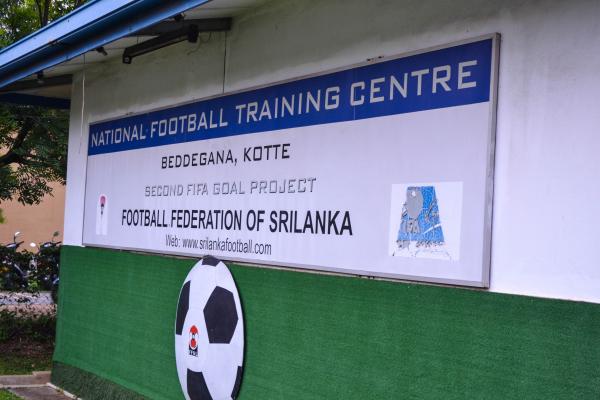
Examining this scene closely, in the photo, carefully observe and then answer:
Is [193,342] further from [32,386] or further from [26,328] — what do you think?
[26,328]

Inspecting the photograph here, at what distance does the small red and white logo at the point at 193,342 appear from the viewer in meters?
6.00

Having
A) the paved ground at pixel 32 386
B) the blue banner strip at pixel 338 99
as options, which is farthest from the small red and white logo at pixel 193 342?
the paved ground at pixel 32 386

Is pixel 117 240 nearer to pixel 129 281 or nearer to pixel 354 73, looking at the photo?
pixel 129 281

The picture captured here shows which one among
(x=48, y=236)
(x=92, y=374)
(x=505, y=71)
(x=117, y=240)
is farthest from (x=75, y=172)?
(x=48, y=236)

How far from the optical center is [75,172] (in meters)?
8.12

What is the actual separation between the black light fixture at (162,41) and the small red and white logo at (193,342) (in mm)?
2172

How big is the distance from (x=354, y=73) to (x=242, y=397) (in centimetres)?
236

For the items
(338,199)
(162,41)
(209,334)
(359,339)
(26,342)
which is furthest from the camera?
(26,342)

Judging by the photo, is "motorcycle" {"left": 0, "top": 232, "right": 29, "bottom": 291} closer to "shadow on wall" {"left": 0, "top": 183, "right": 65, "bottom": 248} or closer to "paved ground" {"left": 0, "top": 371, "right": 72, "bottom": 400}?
"paved ground" {"left": 0, "top": 371, "right": 72, "bottom": 400}

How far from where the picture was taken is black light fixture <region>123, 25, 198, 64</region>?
19.3 ft

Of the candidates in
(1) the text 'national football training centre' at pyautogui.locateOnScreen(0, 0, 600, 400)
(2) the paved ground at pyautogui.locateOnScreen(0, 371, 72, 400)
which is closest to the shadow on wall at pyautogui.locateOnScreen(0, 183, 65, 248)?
(2) the paved ground at pyautogui.locateOnScreen(0, 371, 72, 400)

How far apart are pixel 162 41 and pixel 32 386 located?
3966 mm

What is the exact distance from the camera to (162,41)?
6348 millimetres

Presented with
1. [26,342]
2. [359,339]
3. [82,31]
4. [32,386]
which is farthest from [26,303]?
[359,339]
